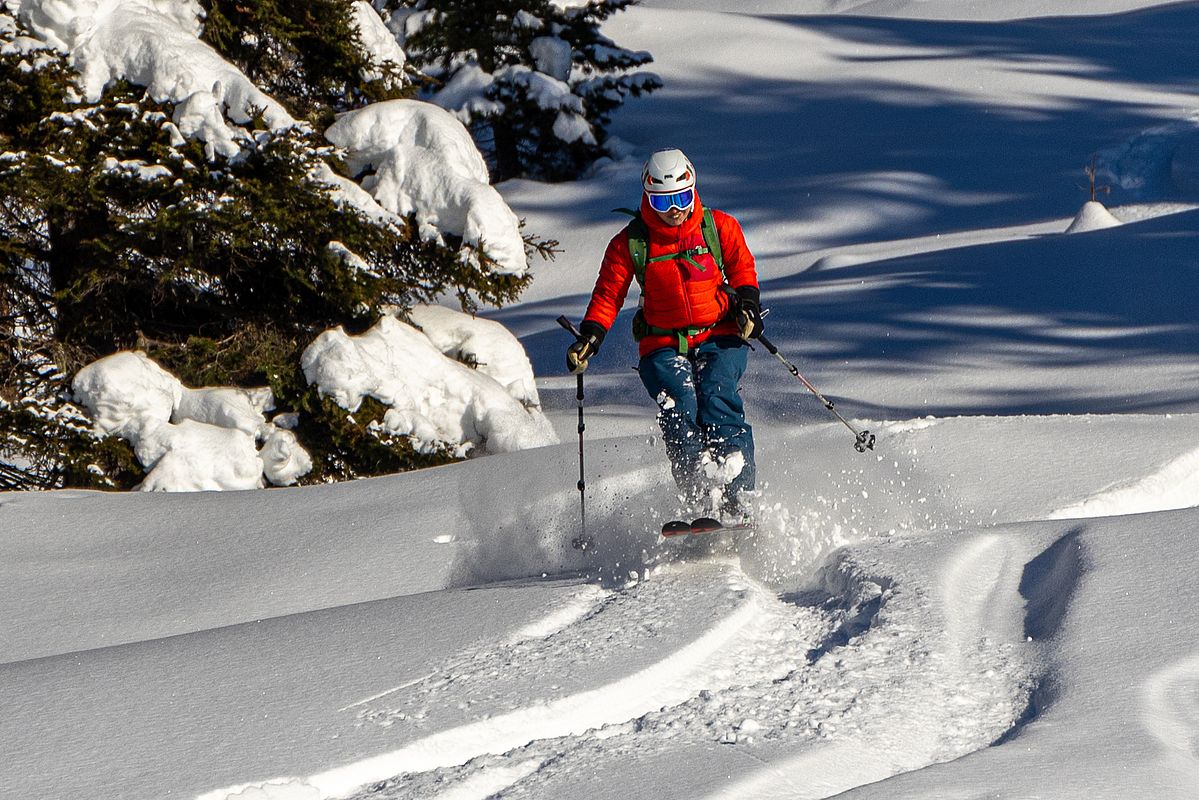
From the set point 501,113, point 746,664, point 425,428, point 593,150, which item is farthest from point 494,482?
point 593,150

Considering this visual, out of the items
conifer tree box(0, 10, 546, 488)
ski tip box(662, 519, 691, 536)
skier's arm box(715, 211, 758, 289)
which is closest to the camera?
ski tip box(662, 519, 691, 536)

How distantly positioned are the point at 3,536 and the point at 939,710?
536cm

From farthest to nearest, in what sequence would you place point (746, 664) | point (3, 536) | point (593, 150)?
point (593, 150)
point (3, 536)
point (746, 664)

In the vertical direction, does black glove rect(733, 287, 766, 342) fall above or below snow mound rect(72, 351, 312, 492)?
above

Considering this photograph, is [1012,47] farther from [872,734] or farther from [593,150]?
[872,734]

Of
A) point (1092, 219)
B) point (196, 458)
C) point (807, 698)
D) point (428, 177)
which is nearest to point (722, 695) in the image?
point (807, 698)

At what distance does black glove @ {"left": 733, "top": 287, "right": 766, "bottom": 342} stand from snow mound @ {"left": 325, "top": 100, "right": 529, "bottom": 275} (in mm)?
4380

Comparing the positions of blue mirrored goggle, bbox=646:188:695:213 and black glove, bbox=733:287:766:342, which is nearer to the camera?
blue mirrored goggle, bbox=646:188:695:213

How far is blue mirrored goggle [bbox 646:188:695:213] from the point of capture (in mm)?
5930

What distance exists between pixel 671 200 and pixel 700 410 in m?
1.03

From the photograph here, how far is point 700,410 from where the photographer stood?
624cm

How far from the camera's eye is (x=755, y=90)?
28875mm

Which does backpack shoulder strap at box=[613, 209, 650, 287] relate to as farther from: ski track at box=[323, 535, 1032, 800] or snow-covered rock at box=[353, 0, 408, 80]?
snow-covered rock at box=[353, 0, 408, 80]

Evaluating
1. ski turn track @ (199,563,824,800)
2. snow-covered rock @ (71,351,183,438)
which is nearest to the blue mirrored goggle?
ski turn track @ (199,563,824,800)
